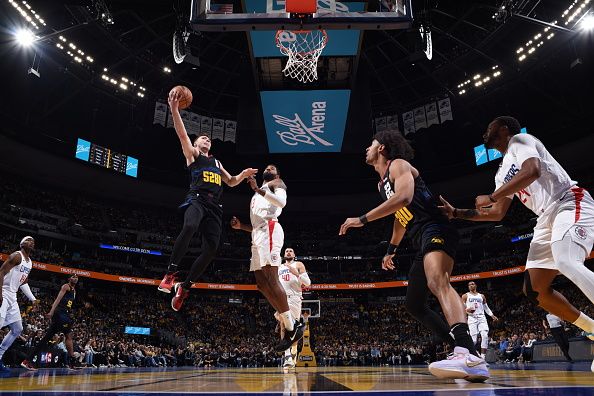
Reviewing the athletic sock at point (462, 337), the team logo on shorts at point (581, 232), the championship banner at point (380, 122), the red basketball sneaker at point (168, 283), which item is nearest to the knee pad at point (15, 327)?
the red basketball sneaker at point (168, 283)

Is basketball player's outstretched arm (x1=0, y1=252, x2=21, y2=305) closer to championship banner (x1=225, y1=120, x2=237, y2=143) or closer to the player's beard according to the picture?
the player's beard

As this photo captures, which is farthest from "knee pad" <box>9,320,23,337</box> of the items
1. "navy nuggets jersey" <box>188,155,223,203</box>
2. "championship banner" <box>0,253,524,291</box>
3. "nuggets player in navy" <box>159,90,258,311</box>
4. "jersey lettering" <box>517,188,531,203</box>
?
"championship banner" <box>0,253,524,291</box>

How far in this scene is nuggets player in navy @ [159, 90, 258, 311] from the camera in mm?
4950

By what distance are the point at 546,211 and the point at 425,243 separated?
993 millimetres

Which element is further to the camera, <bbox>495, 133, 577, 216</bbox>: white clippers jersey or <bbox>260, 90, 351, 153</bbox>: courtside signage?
<bbox>260, 90, 351, 153</bbox>: courtside signage

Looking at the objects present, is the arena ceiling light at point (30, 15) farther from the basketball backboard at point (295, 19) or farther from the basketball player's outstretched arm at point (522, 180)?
the basketball player's outstretched arm at point (522, 180)

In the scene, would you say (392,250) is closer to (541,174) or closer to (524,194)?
(524,194)

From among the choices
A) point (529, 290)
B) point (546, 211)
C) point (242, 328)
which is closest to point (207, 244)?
point (529, 290)

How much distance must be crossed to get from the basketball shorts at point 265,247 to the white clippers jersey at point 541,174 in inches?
123

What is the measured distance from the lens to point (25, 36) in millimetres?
18547

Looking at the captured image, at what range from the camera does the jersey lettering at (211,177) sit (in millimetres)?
5395

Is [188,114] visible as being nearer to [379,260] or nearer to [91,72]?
[91,72]

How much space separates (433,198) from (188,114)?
75.8ft

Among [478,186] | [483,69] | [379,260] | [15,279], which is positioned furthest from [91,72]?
[478,186]
